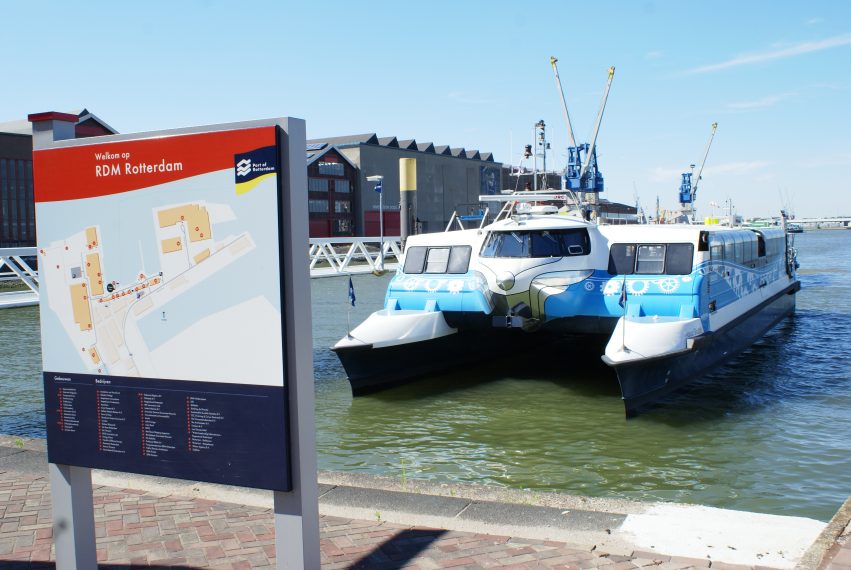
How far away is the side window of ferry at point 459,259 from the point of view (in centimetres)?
1486

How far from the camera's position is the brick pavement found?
502 cm

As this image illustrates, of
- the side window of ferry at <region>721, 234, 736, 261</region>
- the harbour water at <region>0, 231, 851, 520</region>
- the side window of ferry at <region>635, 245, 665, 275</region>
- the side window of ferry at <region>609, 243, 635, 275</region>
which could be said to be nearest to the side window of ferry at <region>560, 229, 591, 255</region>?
the side window of ferry at <region>609, 243, 635, 275</region>

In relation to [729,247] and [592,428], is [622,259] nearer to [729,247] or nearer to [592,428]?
[729,247]

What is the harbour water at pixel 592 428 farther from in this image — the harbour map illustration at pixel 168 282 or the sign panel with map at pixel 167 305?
the harbour map illustration at pixel 168 282

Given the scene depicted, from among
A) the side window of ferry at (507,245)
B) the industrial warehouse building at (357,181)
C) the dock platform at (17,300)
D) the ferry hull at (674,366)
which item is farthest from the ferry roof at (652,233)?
the industrial warehouse building at (357,181)

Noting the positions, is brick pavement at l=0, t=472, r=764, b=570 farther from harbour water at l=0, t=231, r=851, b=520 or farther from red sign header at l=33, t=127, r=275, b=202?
red sign header at l=33, t=127, r=275, b=202

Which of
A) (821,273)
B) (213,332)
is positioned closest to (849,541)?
(213,332)

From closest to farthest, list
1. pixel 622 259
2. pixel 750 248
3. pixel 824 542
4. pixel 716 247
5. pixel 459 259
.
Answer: pixel 824 542 < pixel 622 259 < pixel 716 247 < pixel 459 259 < pixel 750 248

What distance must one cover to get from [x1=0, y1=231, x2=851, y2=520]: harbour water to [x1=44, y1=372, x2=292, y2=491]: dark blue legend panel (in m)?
2.98

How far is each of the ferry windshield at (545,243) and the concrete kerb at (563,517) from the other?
750cm

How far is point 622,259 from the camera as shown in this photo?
1372 cm

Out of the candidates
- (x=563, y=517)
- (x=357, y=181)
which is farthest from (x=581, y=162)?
(x=357, y=181)

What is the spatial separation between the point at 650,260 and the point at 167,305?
10596 millimetres

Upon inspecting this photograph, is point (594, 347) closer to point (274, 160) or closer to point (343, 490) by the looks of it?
point (343, 490)
